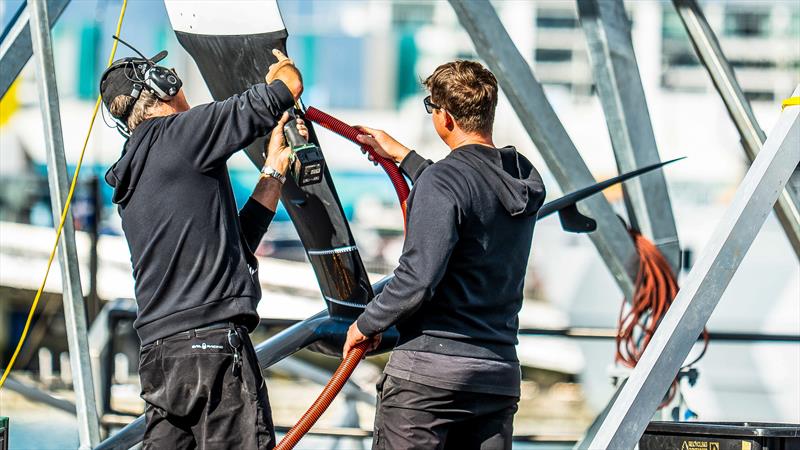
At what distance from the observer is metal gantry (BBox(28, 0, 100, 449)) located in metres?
3.90

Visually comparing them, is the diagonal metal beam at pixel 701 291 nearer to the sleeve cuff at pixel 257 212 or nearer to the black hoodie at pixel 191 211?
the black hoodie at pixel 191 211

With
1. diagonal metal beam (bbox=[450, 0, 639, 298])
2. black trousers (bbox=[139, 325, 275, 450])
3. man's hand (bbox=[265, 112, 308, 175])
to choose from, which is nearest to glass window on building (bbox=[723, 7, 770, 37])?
diagonal metal beam (bbox=[450, 0, 639, 298])

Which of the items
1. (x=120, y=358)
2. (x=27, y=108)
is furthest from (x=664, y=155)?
(x=120, y=358)

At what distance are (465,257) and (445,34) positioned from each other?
5305cm

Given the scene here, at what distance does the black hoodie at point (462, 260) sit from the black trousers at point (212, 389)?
1.21ft

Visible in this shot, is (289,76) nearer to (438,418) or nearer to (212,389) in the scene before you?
(212,389)

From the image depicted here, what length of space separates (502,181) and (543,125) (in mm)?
1713

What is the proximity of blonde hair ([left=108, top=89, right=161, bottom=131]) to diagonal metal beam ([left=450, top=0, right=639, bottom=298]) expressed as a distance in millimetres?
1689

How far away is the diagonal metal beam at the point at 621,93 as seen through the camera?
5.07m

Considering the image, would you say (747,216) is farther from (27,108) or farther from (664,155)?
(664,155)

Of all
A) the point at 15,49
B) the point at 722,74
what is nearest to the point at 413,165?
the point at 15,49

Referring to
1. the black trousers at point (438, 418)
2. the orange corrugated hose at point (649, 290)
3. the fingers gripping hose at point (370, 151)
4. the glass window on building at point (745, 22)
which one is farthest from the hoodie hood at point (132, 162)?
the glass window on building at point (745, 22)

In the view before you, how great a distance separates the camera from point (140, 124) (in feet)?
10.5

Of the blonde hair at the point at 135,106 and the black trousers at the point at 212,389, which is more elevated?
the blonde hair at the point at 135,106
